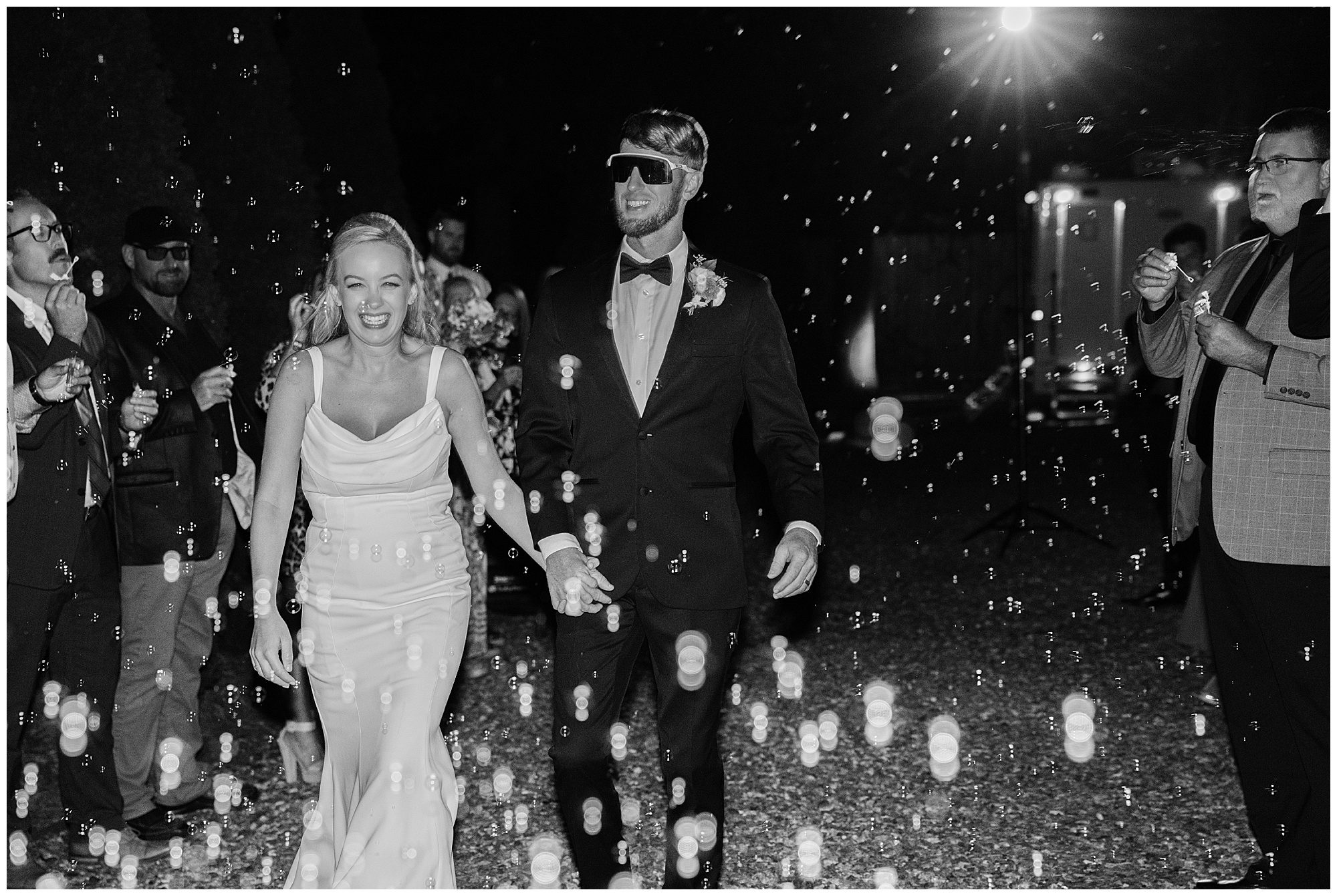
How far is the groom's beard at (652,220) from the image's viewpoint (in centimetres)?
389

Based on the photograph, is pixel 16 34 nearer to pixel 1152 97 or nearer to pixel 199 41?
pixel 199 41

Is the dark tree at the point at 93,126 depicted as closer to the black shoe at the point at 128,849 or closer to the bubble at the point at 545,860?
the black shoe at the point at 128,849

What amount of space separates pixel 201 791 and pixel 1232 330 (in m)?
4.23

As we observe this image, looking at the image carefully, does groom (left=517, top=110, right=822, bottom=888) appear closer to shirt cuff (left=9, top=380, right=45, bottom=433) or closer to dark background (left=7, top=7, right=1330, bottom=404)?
shirt cuff (left=9, top=380, right=45, bottom=433)

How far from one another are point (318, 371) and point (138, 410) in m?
1.17

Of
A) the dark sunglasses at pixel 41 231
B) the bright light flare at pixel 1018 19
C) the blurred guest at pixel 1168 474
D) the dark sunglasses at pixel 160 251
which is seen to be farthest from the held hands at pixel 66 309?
the bright light flare at pixel 1018 19

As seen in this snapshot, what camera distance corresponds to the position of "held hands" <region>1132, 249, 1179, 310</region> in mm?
4332

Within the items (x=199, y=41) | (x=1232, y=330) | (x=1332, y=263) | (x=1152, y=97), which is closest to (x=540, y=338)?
(x=1232, y=330)

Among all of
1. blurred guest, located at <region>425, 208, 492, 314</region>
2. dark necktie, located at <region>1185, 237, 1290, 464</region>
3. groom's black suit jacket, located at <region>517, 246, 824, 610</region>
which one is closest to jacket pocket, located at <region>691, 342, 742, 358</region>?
groom's black suit jacket, located at <region>517, 246, 824, 610</region>

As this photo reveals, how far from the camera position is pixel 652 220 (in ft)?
12.8

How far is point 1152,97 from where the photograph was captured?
15047 mm

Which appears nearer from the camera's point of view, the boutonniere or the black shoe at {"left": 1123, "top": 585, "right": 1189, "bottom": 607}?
the boutonniere

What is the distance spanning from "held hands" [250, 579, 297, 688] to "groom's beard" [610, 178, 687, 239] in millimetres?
1473

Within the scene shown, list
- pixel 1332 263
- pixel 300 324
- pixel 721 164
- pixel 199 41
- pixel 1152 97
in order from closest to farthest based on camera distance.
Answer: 1. pixel 1332 263
2. pixel 300 324
3. pixel 199 41
4. pixel 1152 97
5. pixel 721 164
